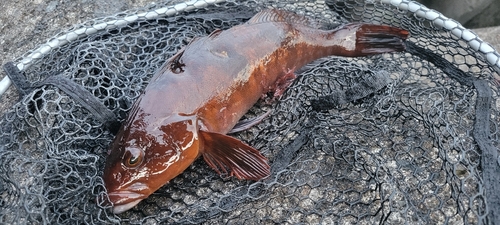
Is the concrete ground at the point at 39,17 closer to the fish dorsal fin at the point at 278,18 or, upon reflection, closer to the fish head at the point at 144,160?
the fish dorsal fin at the point at 278,18

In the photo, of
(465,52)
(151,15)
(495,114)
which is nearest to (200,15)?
(151,15)

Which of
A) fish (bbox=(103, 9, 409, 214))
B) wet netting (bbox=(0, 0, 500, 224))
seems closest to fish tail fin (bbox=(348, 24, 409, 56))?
fish (bbox=(103, 9, 409, 214))

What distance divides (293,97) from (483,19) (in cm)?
277

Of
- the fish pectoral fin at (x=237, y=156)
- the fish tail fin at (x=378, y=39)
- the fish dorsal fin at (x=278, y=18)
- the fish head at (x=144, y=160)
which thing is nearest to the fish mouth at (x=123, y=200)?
the fish head at (x=144, y=160)

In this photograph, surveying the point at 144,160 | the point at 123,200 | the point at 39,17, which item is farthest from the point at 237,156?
the point at 39,17

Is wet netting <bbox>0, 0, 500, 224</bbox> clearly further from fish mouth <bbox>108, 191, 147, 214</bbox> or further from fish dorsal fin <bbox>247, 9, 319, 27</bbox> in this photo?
fish dorsal fin <bbox>247, 9, 319, 27</bbox>

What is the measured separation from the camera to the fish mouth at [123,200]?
6.52 feet

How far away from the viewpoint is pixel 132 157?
6.58ft

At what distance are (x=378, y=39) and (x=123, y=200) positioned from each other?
1716 millimetres

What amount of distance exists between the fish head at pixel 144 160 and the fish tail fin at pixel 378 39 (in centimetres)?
121

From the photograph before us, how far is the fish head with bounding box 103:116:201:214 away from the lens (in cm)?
200

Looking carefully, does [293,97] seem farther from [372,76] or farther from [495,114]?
[495,114]

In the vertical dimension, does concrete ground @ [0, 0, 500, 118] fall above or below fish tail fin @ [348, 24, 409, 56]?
below

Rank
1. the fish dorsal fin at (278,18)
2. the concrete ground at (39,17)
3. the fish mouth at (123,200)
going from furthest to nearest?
the concrete ground at (39,17), the fish dorsal fin at (278,18), the fish mouth at (123,200)
